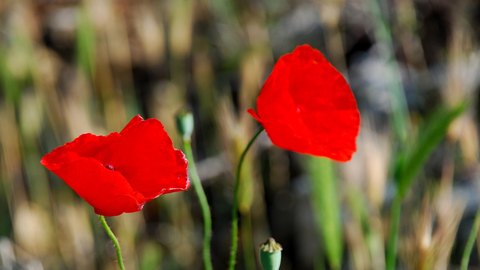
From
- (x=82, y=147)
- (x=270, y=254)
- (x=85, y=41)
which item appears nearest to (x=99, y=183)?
(x=82, y=147)

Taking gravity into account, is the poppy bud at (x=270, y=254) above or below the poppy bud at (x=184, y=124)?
below

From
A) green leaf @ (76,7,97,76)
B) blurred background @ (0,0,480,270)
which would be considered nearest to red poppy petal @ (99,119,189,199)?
blurred background @ (0,0,480,270)

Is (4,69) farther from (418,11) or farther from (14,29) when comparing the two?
(418,11)

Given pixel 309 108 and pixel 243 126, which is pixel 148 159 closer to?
pixel 309 108

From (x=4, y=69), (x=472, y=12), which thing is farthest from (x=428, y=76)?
(x=4, y=69)

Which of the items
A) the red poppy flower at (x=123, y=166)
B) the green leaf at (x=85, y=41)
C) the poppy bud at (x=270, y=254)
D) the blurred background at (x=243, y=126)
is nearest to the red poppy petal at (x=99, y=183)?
the red poppy flower at (x=123, y=166)

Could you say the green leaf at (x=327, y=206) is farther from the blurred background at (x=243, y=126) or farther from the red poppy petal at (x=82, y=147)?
the red poppy petal at (x=82, y=147)

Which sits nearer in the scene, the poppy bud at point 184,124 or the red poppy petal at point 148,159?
the red poppy petal at point 148,159
